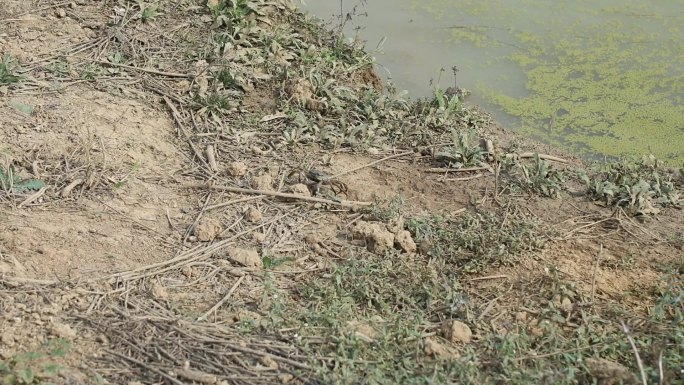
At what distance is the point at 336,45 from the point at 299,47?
0.80ft

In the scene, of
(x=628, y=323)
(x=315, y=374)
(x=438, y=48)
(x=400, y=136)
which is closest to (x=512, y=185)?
(x=400, y=136)

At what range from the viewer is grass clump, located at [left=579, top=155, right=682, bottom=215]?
404 cm

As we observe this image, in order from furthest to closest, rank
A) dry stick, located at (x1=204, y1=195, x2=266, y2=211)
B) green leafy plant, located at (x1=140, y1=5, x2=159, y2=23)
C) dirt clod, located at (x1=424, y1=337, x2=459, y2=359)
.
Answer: green leafy plant, located at (x1=140, y1=5, x2=159, y2=23) < dry stick, located at (x1=204, y1=195, x2=266, y2=211) < dirt clod, located at (x1=424, y1=337, x2=459, y2=359)

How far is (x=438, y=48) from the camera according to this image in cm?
618

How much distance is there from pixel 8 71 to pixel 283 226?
70.7 inches

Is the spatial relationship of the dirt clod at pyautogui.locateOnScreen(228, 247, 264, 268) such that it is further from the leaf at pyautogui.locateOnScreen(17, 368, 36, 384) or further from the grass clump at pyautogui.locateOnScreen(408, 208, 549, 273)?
the leaf at pyautogui.locateOnScreen(17, 368, 36, 384)

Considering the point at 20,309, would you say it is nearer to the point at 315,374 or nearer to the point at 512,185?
the point at 315,374

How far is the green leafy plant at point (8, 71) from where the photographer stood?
438 centimetres

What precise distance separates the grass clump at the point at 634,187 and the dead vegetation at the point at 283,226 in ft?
0.04

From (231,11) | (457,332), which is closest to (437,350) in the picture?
(457,332)

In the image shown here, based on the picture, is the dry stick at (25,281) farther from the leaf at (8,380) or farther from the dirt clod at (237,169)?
the dirt clod at (237,169)

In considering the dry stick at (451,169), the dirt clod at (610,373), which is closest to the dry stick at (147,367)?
the dirt clod at (610,373)

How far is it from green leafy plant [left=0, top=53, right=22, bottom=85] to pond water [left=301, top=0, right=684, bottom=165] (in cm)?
211

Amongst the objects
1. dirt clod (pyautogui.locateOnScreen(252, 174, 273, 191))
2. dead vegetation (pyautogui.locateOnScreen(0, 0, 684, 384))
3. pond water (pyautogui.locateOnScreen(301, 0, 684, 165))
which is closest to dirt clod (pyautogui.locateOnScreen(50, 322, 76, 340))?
dead vegetation (pyautogui.locateOnScreen(0, 0, 684, 384))
